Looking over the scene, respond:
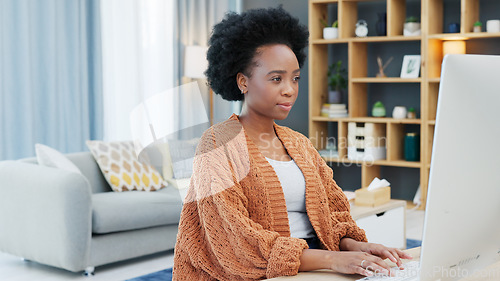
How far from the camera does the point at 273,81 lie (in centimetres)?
132

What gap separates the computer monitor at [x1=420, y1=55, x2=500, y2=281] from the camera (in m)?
0.81

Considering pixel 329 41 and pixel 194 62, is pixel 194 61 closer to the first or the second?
pixel 194 62

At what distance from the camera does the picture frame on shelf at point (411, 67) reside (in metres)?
5.07

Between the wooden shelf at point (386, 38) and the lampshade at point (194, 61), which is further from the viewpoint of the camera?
the lampshade at point (194, 61)

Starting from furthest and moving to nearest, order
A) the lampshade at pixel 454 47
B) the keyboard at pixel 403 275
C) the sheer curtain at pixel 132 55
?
the sheer curtain at pixel 132 55 → the lampshade at pixel 454 47 → the keyboard at pixel 403 275

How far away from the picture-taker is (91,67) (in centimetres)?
484

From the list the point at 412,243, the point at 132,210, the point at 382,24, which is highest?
the point at 382,24

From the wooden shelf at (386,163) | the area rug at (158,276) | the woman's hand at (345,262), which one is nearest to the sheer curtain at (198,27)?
the wooden shelf at (386,163)

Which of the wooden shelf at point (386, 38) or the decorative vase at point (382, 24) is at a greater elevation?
the decorative vase at point (382, 24)

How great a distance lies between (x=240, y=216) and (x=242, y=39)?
0.40 meters

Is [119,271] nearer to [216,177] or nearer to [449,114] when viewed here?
[216,177]

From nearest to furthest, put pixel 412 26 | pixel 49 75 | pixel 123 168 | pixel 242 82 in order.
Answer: pixel 242 82, pixel 123 168, pixel 49 75, pixel 412 26

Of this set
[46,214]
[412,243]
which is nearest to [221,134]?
[46,214]

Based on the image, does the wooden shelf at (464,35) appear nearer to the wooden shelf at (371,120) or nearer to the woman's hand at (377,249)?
the wooden shelf at (371,120)
